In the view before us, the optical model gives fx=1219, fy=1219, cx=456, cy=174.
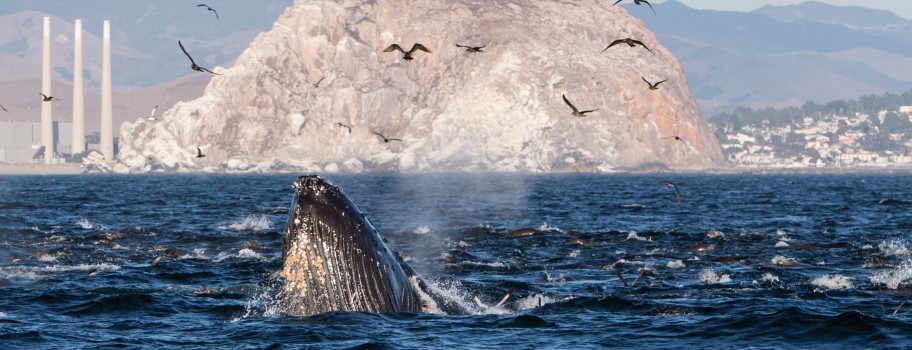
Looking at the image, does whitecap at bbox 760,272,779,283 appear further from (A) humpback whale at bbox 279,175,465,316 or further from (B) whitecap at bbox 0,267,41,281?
(B) whitecap at bbox 0,267,41,281

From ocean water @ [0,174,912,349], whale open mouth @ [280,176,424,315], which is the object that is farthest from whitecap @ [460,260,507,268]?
whale open mouth @ [280,176,424,315]

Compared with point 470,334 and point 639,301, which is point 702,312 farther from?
point 470,334

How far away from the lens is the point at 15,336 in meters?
17.6

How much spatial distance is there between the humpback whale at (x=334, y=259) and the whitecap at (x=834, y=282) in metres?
12.8

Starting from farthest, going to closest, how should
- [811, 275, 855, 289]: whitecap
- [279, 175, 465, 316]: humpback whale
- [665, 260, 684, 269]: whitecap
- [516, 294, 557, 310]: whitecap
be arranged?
[665, 260, 684, 269]: whitecap < [811, 275, 855, 289]: whitecap < [516, 294, 557, 310]: whitecap < [279, 175, 465, 316]: humpback whale

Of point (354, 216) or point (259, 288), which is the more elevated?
point (354, 216)

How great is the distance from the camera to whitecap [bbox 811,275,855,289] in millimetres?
24672

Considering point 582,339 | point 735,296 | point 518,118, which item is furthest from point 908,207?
point 518,118

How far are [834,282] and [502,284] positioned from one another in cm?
688

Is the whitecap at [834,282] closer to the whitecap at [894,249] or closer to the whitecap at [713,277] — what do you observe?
the whitecap at [713,277]

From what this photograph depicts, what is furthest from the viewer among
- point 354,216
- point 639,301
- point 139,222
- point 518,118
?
point 518,118

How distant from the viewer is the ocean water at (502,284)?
17000 millimetres

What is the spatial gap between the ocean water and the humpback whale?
1.20 ft

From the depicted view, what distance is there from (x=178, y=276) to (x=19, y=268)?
4052mm
